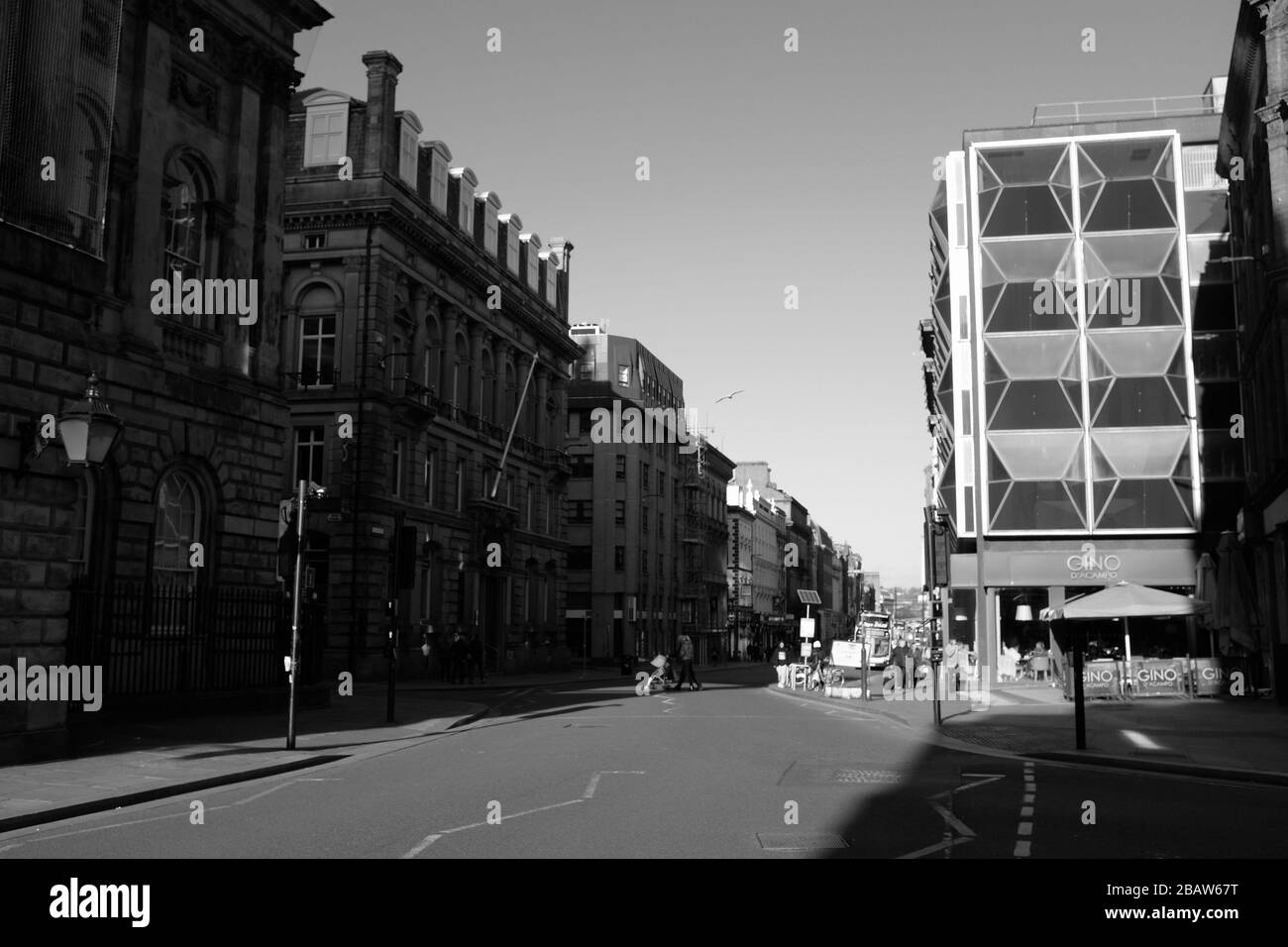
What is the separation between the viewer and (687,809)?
38.4ft

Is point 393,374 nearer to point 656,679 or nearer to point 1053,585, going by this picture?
point 656,679

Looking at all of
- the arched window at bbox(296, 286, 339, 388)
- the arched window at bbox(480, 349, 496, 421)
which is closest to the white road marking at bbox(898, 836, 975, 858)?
the arched window at bbox(296, 286, 339, 388)

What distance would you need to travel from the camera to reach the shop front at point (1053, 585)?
46.4m

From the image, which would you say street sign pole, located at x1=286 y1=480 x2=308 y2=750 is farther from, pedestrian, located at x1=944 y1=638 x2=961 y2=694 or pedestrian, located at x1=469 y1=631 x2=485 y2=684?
pedestrian, located at x1=469 y1=631 x2=485 y2=684

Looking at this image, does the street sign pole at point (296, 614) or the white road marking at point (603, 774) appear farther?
the street sign pole at point (296, 614)

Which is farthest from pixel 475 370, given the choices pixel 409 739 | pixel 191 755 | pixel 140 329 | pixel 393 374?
pixel 191 755

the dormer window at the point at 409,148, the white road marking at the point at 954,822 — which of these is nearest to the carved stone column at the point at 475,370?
the dormer window at the point at 409,148

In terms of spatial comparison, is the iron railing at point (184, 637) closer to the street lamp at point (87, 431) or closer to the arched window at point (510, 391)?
the street lamp at point (87, 431)

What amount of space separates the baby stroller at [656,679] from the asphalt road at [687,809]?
1564 centimetres

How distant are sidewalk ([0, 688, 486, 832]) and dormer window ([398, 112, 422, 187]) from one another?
1115 inches

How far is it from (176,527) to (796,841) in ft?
62.8

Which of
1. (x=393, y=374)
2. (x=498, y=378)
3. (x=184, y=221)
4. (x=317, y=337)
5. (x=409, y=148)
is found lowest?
(x=184, y=221)

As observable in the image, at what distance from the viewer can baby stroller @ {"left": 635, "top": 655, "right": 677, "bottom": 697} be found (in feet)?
115
